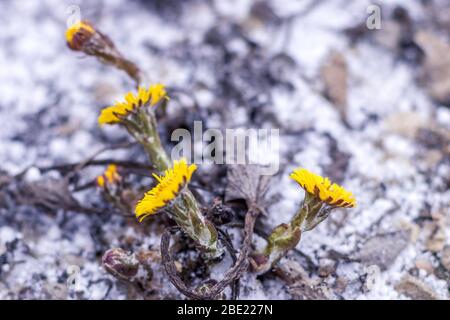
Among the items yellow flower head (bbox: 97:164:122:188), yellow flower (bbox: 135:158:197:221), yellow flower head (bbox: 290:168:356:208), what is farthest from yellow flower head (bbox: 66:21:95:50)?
yellow flower head (bbox: 290:168:356:208)

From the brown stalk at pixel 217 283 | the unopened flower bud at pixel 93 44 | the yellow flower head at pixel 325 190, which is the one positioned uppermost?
the unopened flower bud at pixel 93 44

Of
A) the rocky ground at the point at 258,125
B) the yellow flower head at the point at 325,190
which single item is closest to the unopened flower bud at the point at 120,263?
the rocky ground at the point at 258,125

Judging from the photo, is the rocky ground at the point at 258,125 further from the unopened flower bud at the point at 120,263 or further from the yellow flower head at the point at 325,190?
the yellow flower head at the point at 325,190

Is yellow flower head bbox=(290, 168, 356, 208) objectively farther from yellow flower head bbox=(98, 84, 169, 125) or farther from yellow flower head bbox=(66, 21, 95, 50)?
yellow flower head bbox=(66, 21, 95, 50)

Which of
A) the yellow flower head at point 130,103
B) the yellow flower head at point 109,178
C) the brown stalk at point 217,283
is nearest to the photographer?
the brown stalk at point 217,283

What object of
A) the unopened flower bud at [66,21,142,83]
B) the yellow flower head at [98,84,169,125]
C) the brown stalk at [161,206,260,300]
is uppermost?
the unopened flower bud at [66,21,142,83]

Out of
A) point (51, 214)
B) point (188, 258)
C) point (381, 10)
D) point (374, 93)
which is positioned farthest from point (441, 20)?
point (51, 214)

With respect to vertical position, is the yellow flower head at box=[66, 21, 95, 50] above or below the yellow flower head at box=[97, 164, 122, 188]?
above

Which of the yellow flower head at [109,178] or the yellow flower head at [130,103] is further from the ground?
the yellow flower head at [130,103]
